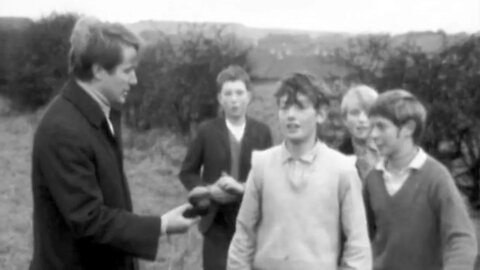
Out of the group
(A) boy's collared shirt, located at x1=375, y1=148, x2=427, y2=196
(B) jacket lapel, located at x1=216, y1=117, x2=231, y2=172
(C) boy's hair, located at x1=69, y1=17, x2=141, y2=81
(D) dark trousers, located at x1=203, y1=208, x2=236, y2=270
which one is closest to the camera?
(C) boy's hair, located at x1=69, y1=17, x2=141, y2=81

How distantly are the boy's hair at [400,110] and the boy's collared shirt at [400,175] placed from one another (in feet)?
0.43

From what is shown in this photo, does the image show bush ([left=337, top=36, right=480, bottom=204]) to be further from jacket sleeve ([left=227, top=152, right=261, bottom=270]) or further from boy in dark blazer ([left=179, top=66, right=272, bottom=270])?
jacket sleeve ([left=227, top=152, right=261, bottom=270])

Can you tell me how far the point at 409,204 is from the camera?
4.64 meters

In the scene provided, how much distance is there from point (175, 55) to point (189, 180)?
6.51m

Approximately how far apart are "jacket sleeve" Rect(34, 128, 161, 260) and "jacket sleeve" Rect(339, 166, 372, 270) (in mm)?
899

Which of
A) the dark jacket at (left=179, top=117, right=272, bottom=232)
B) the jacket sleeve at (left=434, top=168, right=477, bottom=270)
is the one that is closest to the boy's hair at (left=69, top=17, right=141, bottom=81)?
the jacket sleeve at (left=434, top=168, right=477, bottom=270)

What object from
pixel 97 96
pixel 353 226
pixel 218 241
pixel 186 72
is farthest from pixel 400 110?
pixel 186 72

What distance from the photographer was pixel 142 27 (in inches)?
611

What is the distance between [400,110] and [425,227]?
0.51 meters

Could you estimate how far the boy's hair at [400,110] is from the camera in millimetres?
4781

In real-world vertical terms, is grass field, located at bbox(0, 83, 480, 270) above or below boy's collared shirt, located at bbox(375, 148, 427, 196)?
below

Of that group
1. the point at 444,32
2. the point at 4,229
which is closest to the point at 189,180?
the point at 444,32

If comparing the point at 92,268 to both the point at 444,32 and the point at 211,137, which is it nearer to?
the point at 211,137

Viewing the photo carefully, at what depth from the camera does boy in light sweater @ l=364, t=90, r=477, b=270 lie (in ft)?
14.9
